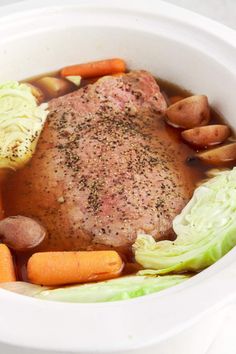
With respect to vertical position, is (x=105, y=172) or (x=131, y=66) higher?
(x=131, y=66)

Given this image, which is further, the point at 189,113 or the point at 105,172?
the point at 189,113

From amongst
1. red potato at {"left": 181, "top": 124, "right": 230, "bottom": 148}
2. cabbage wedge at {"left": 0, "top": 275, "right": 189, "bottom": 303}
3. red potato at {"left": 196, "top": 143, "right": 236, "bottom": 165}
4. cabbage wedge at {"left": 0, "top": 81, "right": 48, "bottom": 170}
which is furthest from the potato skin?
cabbage wedge at {"left": 0, "top": 275, "right": 189, "bottom": 303}

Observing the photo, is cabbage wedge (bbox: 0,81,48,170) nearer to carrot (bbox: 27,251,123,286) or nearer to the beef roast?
the beef roast

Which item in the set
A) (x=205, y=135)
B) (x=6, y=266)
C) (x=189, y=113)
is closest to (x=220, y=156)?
(x=205, y=135)

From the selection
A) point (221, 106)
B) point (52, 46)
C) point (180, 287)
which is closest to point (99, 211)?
point (180, 287)

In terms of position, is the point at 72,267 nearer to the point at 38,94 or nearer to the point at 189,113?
the point at 189,113

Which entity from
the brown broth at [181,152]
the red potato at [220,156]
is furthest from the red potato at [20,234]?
the red potato at [220,156]
